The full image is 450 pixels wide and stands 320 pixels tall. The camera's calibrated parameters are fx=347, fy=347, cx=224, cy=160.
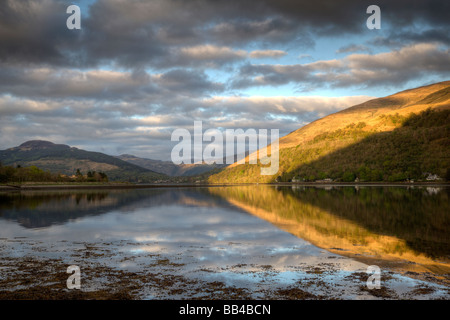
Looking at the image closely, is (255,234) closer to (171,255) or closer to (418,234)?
(171,255)

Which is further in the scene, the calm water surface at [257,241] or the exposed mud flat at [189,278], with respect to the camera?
the calm water surface at [257,241]

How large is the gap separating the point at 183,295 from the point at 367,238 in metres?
15.6

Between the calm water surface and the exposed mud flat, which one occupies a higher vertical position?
the exposed mud flat

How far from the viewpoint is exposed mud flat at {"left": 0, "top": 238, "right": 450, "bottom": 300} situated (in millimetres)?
11383

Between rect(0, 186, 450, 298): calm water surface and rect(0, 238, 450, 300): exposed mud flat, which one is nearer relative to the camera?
rect(0, 238, 450, 300): exposed mud flat

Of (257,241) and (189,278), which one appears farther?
(257,241)

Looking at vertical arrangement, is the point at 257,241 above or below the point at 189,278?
below

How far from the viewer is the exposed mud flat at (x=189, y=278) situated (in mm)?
11383

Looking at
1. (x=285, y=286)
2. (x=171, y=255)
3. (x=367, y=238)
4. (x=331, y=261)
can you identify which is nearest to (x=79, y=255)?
(x=171, y=255)

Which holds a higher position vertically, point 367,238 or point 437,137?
point 437,137

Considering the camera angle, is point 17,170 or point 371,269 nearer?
point 371,269

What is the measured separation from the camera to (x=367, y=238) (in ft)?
74.5

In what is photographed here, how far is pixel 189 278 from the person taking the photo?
13.4m
